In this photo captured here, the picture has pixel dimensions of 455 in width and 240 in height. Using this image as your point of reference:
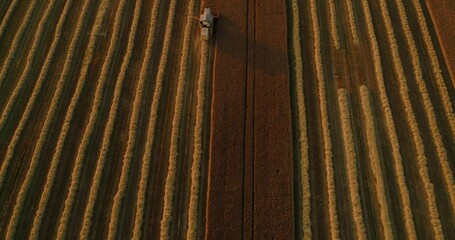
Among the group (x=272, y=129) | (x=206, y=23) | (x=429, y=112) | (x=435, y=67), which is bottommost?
(x=272, y=129)

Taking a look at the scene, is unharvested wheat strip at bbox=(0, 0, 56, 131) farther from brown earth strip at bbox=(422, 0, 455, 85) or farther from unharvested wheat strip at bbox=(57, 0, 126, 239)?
brown earth strip at bbox=(422, 0, 455, 85)

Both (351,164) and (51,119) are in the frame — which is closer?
(351,164)

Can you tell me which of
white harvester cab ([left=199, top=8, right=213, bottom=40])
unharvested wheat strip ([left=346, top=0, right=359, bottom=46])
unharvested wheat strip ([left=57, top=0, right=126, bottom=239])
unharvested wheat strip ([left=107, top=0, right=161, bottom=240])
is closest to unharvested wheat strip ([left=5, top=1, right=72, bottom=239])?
unharvested wheat strip ([left=57, top=0, right=126, bottom=239])

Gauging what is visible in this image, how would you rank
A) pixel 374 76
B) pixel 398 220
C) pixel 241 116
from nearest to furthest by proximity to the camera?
pixel 398 220, pixel 241 116, pixel 374 76

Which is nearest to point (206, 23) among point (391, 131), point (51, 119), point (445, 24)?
point (51, 119)

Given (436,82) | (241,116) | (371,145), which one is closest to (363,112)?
(371,145)

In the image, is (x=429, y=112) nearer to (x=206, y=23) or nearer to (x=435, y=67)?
(x=435, y=67)

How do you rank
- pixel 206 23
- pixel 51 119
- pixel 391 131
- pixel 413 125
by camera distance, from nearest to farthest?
pixel 391 131 < pixel 413 125 < pixel 51 119 < pixel 206 23

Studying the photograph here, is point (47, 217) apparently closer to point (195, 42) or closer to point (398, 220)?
point (195, 42)
